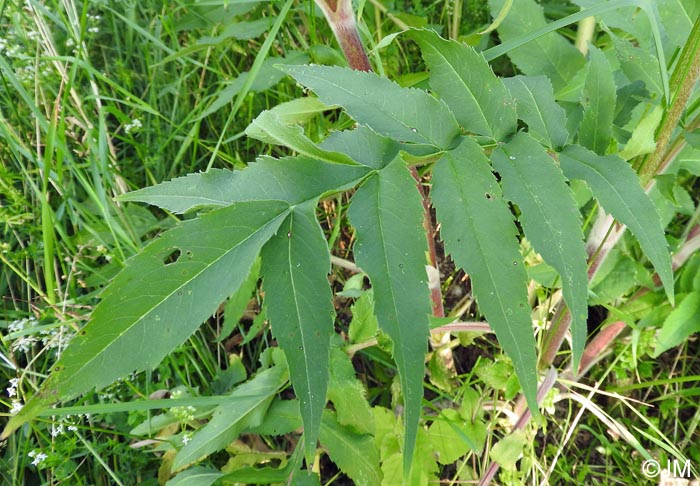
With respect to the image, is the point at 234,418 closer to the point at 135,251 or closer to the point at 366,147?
the point at 135,251

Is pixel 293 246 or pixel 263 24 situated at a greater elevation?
pixel 263 24

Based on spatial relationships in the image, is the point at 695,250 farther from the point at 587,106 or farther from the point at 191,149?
the point at 191,149

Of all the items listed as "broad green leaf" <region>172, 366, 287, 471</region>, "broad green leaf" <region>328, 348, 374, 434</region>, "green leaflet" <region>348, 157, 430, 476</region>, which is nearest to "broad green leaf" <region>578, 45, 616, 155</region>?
"green leaflet" <region>348, 157, 430, 476</region>

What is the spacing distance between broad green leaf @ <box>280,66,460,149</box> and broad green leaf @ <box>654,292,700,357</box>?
848mm

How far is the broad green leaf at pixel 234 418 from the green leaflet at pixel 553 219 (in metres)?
0.73

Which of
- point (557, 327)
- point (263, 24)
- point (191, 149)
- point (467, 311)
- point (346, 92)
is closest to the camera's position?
point (346, 92)

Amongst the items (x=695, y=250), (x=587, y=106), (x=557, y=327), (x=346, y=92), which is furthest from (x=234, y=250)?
(x=695, y=250)

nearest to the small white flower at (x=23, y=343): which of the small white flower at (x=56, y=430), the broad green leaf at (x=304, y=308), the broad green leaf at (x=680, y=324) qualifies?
the small white flower at (x=56, y=430)

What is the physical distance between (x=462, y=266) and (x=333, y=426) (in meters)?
0.69

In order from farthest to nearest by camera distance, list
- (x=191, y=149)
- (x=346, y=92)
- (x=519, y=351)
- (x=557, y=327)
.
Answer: (x=191, y=149) < (x=557, y=327) < (x=346, y=92) < (x=519, y=351)

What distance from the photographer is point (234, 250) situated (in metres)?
0.71

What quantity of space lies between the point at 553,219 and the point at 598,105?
0.29 metres

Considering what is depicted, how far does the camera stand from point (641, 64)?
39.3 inches

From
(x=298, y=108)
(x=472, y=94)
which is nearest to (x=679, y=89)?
(x=472, y=94)
